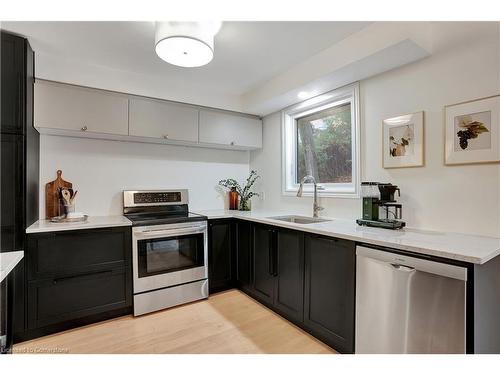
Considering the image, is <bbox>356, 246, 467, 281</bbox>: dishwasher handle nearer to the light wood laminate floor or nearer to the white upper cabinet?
the light wood laminate floor

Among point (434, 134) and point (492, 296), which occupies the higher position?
point (434, 134)

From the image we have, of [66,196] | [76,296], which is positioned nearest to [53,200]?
[66,196]

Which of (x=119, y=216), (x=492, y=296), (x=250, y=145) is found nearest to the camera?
(x=492, y=296)

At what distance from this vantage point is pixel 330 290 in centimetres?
190

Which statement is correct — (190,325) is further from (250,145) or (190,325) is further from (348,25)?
(348,25)

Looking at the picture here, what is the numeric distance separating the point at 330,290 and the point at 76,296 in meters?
2.03

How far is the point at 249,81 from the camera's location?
9.61ft

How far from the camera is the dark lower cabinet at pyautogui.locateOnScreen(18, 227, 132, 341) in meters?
2.04

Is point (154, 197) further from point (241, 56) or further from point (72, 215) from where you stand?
point (241, 56)

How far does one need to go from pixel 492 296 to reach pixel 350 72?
1.78 metres

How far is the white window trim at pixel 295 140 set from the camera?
2438 mm

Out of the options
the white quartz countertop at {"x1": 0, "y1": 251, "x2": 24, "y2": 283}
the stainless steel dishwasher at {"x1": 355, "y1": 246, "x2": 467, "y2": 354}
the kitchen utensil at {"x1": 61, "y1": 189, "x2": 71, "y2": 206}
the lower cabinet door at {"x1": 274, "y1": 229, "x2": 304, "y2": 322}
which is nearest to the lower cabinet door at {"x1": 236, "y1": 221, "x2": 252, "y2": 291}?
the lower cabinet door at {"x1": 274, "y1": 229, "x2": 304, "y2": 322}

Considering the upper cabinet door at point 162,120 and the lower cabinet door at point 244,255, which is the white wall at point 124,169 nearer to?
the upper cabinet door at point 162,120

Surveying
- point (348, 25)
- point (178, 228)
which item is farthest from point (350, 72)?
point (178, 228)
